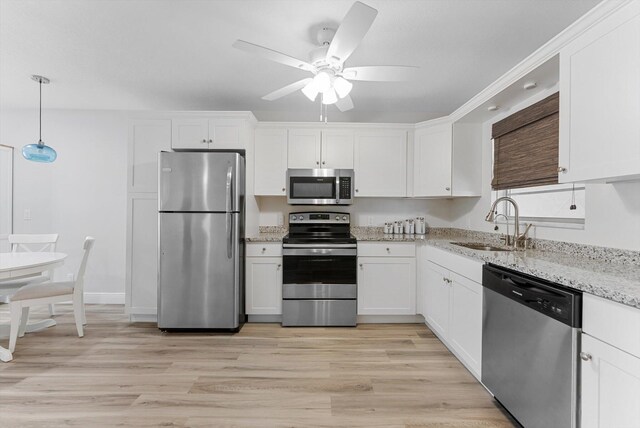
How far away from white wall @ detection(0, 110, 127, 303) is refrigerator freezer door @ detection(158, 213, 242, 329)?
1437 millimetres

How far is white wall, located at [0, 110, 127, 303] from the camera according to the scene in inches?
156

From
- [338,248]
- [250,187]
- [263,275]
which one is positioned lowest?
[263,275]

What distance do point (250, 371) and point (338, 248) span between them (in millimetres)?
1402

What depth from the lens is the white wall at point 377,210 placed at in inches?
155

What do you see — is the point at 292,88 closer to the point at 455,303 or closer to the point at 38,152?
the point at 455,303

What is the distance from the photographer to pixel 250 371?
2.34 metres

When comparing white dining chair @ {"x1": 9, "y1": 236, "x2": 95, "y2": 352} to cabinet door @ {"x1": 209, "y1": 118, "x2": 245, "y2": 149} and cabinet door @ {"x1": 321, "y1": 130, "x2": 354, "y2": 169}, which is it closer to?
cabinet door @ {"x1": 209, "y1": 118, "x2": 245, "y2": 149}

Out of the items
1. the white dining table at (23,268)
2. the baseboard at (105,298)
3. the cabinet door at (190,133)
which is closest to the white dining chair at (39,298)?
the white dining table at (23,268)

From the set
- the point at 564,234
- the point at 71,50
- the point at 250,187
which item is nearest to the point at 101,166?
the point at 71,50

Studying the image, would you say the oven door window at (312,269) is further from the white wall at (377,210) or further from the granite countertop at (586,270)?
the granite countertop at (586,270)

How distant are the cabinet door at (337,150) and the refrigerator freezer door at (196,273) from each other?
135 cm

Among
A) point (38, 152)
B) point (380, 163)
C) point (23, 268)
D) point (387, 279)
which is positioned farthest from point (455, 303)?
point (38, 152)

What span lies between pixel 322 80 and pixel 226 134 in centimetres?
162

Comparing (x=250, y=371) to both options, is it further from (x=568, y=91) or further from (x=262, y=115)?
(x=262, y=115)
